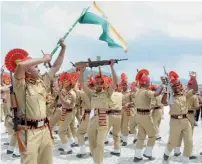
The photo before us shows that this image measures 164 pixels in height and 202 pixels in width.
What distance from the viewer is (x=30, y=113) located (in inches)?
229

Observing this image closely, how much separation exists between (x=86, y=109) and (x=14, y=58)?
21.2 ft

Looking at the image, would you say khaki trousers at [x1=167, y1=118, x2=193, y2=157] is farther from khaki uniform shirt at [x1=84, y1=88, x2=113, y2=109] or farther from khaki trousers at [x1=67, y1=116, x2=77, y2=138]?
khaki trousers at [x1=67, y1=116, x2=77, y2=138]

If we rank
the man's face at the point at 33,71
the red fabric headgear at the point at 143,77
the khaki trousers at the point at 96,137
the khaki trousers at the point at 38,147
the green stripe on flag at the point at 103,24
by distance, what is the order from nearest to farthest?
the khaki trousers at the point at 38,147, the man's face at the point at 33,71, the green stripe on flag at the point at 103,24, the khaki trousers at the point at 96,137, the red fabric headgear at the point at 143,77

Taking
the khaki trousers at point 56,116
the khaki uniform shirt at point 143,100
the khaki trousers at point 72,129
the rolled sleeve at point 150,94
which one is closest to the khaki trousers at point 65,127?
the khaki trousers at point 72,129

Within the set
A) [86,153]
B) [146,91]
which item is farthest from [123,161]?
[146,91]

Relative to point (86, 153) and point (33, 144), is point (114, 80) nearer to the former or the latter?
point (33, 144)

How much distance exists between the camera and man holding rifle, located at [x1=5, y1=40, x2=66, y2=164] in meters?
5.66

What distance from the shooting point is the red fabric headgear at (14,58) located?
585cm

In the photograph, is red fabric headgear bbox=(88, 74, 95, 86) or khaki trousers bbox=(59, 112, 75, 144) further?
red fabric headgear bbox=(88, 74, 95, 86)

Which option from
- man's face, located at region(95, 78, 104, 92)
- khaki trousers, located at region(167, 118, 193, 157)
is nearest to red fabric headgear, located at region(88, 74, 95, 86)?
man's face, located at region(95, 78, 104, 92)

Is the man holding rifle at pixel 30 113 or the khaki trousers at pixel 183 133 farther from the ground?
the man holding rifle at pixel 30 113

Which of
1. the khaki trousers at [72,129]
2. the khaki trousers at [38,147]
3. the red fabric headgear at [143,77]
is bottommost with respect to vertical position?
the khaki trousers at [72,129]

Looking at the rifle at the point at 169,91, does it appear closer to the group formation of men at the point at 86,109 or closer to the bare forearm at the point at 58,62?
the group formation of men at the point at 86,109

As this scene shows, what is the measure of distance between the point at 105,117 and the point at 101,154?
3.00ft
